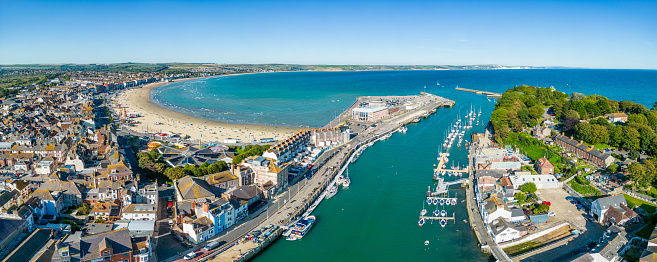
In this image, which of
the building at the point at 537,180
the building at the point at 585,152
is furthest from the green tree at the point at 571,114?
the building at the point at 537,180

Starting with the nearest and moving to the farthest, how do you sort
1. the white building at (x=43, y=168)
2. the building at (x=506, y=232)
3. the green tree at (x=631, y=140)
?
the building at (x=506, y=232) < the white building at (x=43, y=168) < the green tree at (x=631, y=140)

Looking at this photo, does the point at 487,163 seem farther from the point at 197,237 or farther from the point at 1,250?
the point at 1,250

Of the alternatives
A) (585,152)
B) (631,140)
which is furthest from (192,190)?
(631,140)

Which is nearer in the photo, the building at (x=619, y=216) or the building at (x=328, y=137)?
the building at (x=619, y=216)

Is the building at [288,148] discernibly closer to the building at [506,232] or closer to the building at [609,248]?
the building at [506,232]

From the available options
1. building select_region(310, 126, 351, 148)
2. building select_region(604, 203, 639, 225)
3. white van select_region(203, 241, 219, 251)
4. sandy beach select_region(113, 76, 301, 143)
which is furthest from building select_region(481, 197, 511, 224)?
sandy beach select_region(113, 76, 301, 143)

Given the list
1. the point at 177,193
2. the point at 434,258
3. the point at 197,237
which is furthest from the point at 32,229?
the point at 434,258

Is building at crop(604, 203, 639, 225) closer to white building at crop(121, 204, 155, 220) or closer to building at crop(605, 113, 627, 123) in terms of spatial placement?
white building at crop(121, 204, 155, 220)
